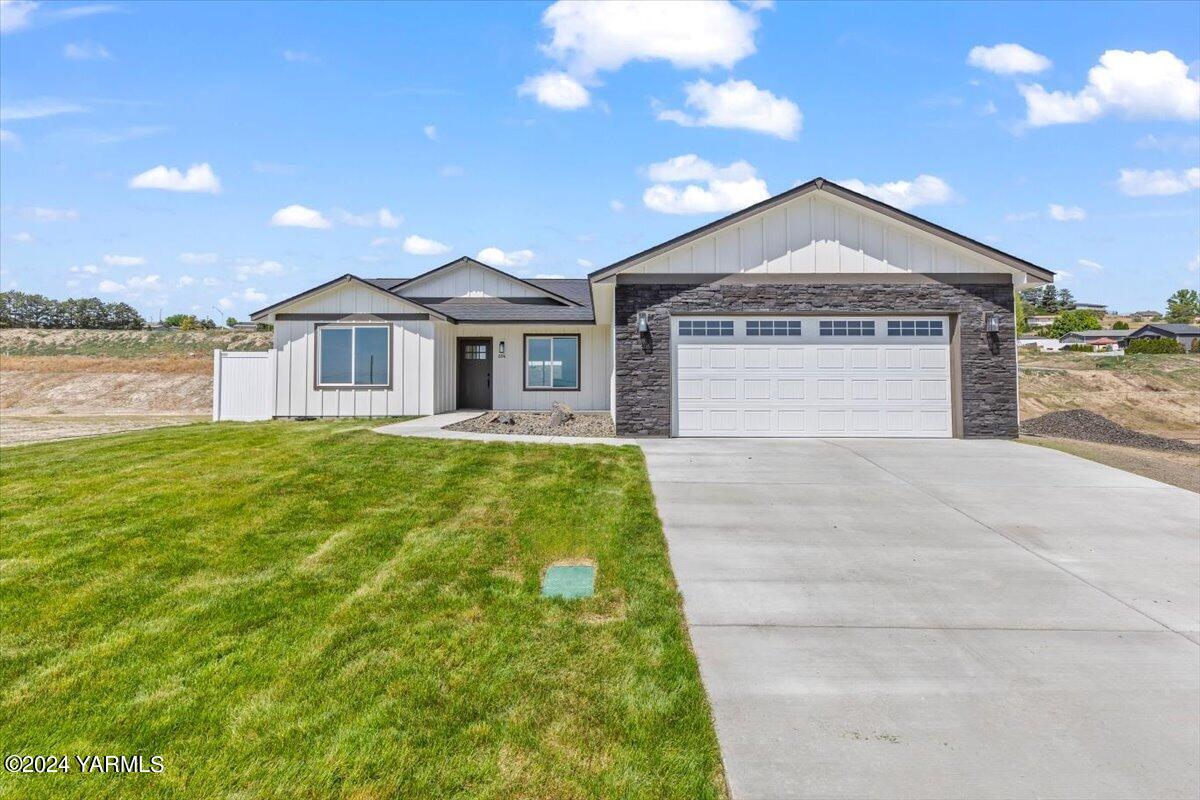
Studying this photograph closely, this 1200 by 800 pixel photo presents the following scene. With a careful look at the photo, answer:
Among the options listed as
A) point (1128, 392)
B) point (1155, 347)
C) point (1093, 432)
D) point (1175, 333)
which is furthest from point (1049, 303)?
point (1093, 432)

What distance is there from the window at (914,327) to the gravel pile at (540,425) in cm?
634

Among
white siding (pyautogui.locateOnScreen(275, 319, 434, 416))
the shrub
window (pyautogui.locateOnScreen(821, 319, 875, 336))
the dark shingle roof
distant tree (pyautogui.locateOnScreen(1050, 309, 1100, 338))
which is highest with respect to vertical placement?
distant tree (pyautogui.locateOnScreen(1050, 309, 1100, 338))

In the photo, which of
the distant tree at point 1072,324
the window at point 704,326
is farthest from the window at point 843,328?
the distant tree at point 1072,324

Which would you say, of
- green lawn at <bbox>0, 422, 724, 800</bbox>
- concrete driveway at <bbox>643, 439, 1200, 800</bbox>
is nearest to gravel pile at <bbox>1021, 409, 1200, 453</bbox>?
concrete driveway at <bbox>643, 439, 1200, 800</bbox>

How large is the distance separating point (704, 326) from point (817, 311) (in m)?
2.38

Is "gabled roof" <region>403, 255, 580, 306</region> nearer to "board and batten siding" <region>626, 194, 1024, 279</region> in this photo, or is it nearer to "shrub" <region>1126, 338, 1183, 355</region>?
"board and batten siding" <region>626, 194, 1024, 279</region>

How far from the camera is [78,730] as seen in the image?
314cm

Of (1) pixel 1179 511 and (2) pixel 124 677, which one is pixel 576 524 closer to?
(2) pixel 124 677

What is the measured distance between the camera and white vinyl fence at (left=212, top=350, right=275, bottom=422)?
16.9m

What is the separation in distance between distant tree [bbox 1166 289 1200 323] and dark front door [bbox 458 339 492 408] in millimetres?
136238

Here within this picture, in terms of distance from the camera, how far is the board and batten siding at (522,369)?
18641mm

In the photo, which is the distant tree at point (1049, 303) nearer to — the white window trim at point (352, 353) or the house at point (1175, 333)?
the house at point (1175, 333)

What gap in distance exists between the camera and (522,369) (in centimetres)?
1881

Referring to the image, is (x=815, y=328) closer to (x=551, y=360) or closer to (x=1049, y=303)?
(x=551, y=360)
